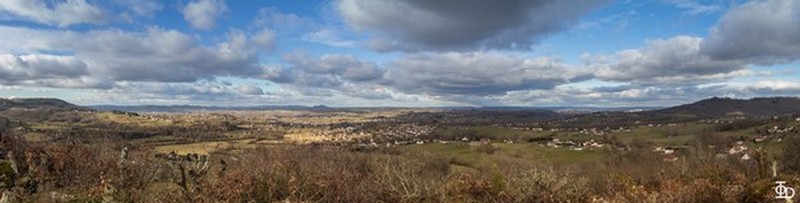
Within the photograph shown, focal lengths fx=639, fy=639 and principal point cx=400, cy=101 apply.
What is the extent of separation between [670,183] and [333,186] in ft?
46.1

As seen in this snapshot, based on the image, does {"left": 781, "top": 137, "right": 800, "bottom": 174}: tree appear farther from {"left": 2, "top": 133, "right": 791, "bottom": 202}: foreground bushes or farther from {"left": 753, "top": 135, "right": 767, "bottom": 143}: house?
{"left": 753, "top": 135, "right": 767, "bottom": 143}: house

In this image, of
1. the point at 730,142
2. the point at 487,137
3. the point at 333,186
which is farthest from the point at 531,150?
the point at 333,186

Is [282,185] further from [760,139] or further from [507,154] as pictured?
[760,139]

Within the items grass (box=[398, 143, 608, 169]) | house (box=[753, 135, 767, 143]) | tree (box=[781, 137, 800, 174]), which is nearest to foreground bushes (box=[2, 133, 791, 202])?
tree (box=[781, 137, 800, 174])

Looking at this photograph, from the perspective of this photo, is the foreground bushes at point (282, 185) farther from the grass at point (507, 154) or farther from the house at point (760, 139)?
the house at point (760, 139)

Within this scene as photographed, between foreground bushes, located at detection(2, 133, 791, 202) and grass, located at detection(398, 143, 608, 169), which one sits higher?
foreground bushes, located at detection(2, 133, 791, 202)

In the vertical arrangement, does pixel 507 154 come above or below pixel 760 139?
below

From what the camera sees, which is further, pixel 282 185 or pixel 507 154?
pixel 507 154

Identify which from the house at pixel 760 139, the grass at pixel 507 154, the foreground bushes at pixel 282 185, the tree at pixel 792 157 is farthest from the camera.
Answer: the house at pixel 760 139

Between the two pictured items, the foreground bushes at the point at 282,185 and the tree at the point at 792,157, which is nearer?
the foreground bushes at the point at 282,185

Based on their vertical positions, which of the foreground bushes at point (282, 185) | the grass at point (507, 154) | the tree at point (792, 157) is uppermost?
the foreground bushes at point (282, 185)

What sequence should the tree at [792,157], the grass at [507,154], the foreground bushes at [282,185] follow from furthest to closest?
the grass at [507,154] < the tree at [792,157] < the foreground bushes at [282,185]

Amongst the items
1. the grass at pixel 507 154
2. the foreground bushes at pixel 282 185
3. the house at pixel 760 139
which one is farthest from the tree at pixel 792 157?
the house at pixel 760 139

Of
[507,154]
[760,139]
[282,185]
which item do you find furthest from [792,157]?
[760,139]
